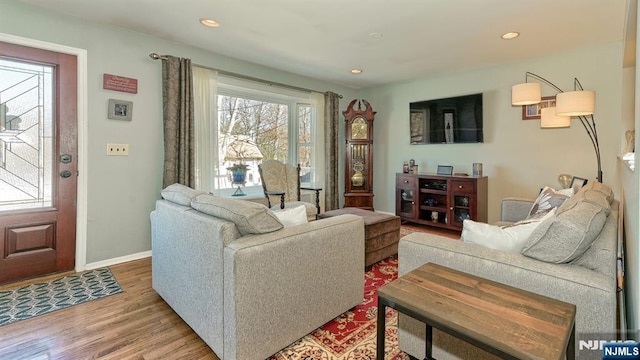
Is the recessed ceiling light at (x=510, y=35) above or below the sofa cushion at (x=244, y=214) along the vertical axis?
above

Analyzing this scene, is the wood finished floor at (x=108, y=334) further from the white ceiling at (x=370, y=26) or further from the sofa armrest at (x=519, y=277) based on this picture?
the white ceiling at (x=370, y=26)

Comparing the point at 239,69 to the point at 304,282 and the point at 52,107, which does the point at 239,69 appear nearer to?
the point at 52,107

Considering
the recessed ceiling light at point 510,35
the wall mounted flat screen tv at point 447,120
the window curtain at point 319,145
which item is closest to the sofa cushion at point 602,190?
the recessed ceiling light at point 510,35

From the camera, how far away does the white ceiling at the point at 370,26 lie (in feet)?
8.17

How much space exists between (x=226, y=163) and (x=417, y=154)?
3063 millimetres

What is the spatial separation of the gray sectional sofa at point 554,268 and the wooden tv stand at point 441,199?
2.62m

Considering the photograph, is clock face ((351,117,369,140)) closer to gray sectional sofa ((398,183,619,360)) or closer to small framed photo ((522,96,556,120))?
small framed photo ((522,96,556,120))

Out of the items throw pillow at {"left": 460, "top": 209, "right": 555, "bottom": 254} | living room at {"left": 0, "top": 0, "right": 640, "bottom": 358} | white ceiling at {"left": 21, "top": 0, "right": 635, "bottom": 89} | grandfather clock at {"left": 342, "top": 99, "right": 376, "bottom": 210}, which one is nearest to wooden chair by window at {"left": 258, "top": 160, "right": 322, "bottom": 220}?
grandfather clock at {"left": 342, "top": 99, "right": 376, "bottom": 210}

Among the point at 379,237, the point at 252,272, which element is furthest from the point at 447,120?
the point at 252,272

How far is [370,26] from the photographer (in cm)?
288

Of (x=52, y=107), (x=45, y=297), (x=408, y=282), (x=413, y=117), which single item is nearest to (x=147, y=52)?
(x=52, y=107)

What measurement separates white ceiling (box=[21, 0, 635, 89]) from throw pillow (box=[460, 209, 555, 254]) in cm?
193

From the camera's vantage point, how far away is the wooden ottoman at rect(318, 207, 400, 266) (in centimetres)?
286

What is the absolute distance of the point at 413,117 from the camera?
16.1 ft
